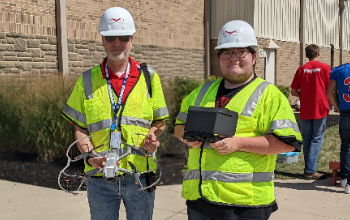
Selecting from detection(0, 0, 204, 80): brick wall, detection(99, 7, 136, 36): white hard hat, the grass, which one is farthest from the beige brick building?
detection(99, 7, 136, 36): white hard hat

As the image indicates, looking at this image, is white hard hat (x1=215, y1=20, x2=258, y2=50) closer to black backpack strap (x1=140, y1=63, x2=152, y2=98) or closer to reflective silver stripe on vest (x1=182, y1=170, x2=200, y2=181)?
black backpack strap (x1=140, y1=63, x2=152, y2=98)

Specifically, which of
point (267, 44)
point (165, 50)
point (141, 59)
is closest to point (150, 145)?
point (141, 59)

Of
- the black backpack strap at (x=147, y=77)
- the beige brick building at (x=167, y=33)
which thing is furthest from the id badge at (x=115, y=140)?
the beige brick building at (x=167, y=33)

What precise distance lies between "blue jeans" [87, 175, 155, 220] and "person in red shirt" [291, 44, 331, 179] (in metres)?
4.43

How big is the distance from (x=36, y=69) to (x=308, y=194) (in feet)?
24.7

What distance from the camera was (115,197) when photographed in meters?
3.00

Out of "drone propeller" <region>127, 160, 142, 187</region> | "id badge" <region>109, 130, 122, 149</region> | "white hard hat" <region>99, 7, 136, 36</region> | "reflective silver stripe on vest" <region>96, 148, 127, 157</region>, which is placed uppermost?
"white hard hat" <region>99, 7, 136, 36</region>

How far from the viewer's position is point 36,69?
35.7 feet

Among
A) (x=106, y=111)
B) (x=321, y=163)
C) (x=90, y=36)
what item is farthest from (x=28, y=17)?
(x=106, y=111)

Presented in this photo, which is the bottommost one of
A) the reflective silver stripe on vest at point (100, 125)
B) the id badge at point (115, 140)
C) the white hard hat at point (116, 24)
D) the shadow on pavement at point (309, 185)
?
the shadow on pavement at point (309, 185)

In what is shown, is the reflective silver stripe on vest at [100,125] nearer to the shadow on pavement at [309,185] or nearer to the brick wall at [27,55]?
the shadow on pavement at [309,185]

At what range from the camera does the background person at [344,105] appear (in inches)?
235

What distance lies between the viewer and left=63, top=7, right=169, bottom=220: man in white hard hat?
296 cm

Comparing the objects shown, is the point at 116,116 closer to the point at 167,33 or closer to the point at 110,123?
the point at 110,123
